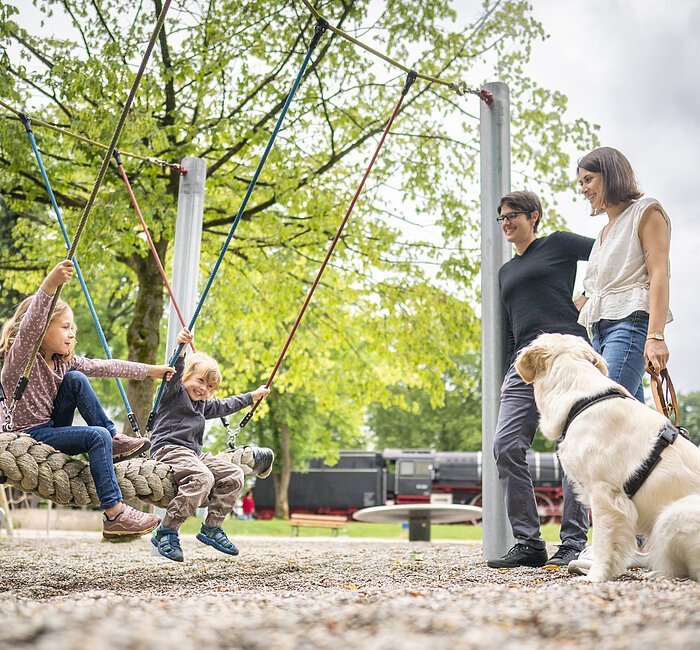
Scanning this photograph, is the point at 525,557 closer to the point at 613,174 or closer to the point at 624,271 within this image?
the point at 624,271

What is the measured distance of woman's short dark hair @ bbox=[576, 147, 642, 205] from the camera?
3936 millimetres

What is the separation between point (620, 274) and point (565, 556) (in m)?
1.63

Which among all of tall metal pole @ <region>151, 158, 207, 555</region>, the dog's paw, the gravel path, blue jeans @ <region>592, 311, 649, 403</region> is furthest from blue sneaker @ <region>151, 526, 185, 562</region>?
tall metal pole @ <region>151, 158, 207, 555</region>

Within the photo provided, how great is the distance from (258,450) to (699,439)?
165 ft

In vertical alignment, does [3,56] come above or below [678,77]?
below

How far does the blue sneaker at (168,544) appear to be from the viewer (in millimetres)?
4219

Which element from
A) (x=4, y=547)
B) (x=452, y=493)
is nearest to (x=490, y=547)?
(x=4, y=547)

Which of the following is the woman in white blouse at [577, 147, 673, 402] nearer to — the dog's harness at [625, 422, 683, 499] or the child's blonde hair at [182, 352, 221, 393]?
the dog's harness at [625, 422, 683, 499]

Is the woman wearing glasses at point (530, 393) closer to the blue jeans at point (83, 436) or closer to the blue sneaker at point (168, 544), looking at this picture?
the blue sneaker at point (168, 544)

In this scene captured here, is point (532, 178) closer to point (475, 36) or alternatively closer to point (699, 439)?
point (475, 36)

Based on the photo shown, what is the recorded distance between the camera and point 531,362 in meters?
3.68

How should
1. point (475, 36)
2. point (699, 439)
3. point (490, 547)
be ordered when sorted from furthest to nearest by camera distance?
point (699, 439) < point (475, 36) < point (490, 547)

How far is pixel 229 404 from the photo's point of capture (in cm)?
518

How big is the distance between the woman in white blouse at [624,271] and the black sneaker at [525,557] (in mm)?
1077
